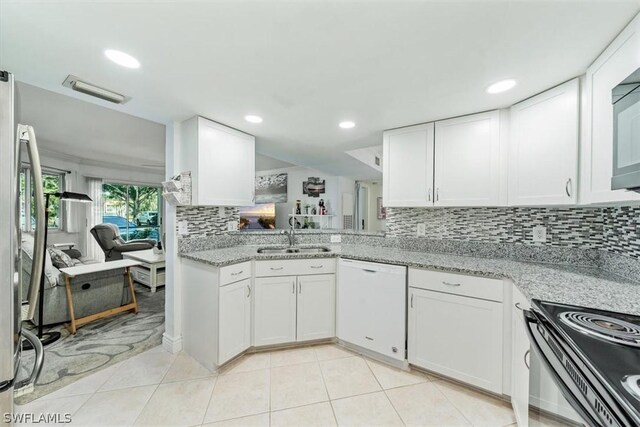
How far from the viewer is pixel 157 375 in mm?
1876

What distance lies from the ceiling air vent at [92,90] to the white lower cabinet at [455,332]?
2472mm

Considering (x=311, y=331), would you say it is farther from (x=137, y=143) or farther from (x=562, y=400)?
(x=137, y=143)

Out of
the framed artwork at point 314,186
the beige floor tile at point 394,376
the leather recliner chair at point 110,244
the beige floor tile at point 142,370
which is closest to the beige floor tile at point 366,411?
the beige floor tile at point 394,376

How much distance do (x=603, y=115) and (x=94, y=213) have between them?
302 inches

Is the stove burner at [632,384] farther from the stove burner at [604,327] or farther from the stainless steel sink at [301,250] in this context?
the stainless steel sink at [301,250]

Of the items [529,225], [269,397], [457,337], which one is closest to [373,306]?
[457,337]

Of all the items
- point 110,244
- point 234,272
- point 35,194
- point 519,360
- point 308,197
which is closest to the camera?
point 35,194

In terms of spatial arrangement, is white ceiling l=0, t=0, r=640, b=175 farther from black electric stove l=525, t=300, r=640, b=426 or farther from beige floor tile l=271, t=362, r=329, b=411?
beige floor tile l=271, t=362, r=329, b=411

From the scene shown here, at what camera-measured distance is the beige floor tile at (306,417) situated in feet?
4.76

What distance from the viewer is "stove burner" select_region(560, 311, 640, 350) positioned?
2.63ft

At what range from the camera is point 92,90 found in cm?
162

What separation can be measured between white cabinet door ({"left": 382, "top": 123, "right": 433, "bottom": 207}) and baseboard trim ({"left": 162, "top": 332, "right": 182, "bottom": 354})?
226 cm

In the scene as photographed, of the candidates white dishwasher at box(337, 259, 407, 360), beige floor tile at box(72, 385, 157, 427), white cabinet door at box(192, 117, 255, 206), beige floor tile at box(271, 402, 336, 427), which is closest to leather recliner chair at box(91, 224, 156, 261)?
white cabinet door at box(192, 117, 255, 206)

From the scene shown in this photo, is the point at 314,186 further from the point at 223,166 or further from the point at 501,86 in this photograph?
the point at 501,86
